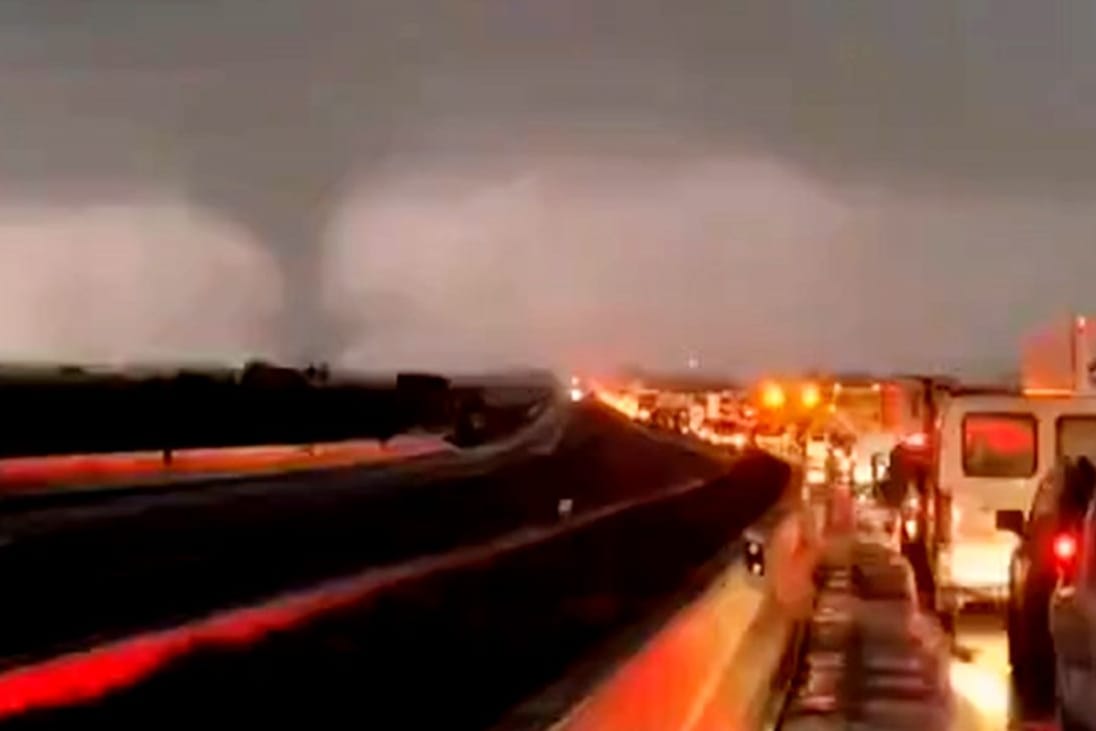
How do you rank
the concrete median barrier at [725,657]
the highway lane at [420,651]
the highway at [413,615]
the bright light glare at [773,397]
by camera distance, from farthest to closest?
the bright light glare at [773,397] → the highway lane at [420,651] → the highway at [413,615] → the concrete median barrier at [725,657]

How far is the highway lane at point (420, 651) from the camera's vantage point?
13.1 m

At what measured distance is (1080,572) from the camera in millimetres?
13875

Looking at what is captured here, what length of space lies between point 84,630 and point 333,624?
173 cm

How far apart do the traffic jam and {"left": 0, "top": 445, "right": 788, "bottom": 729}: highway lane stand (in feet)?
7.22

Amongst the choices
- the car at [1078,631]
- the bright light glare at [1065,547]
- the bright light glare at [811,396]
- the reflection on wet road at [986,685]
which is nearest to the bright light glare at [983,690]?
the reflection on wet road at [986,685]

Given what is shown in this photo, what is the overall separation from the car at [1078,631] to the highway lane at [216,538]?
4.76 meters

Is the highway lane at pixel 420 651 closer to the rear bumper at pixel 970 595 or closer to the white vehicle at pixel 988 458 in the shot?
the rear bumper at pixel 970 595

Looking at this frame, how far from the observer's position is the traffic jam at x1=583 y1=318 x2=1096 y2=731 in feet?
48.5

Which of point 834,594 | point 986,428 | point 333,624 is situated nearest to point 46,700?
point 333,624

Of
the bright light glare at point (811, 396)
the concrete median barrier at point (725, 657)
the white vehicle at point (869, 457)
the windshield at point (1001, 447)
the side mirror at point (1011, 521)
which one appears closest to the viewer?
the concrete median barrier at point (725, 657)

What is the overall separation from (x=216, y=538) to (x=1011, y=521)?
23.6 feet

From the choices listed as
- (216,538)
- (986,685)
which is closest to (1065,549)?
(986,685)

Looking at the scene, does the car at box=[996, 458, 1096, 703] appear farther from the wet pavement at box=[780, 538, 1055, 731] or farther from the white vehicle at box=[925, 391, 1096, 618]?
the white vehicle at box=[925, 391, 1096, 618]

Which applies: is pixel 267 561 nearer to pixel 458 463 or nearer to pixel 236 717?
pixel 236 717
